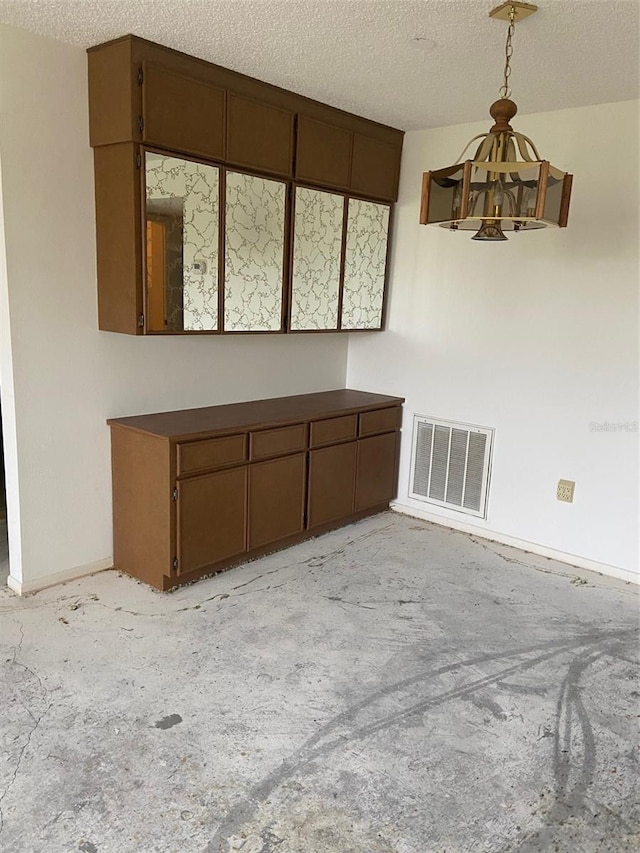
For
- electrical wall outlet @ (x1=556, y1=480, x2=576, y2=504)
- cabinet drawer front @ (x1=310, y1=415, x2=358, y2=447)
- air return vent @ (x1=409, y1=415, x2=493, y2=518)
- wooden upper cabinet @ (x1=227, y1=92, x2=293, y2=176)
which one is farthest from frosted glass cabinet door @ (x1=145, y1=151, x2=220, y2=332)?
electrical wall outlet @ (x1=556, y1=480, x2=576, y2=504)

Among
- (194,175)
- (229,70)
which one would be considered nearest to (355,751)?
(194,175)

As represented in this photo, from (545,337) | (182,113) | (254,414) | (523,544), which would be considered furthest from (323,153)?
(523,544)

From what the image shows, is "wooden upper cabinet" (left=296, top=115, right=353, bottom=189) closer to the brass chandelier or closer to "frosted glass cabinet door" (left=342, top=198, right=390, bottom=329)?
"frosted glass cabinet door" (left=342, top=198, right=390, bottom=329)

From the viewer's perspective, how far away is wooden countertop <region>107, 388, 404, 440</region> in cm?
317

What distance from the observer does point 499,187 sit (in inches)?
78.6

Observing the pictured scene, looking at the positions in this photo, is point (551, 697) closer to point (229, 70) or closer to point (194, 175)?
point (194, 175)

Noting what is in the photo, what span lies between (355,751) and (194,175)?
258 cm

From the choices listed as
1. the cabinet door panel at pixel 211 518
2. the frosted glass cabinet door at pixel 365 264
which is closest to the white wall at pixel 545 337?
the frosted glass cabinet door at pixel 365 264

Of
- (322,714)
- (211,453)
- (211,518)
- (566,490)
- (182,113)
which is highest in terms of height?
(182,113)

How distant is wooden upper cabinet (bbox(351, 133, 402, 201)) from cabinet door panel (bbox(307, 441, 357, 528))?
1607 mm

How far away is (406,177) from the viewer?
4.18m

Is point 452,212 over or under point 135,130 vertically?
under

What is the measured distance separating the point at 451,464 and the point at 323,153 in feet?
6.78

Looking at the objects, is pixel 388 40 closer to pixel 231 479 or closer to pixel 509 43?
pixel 509 43
